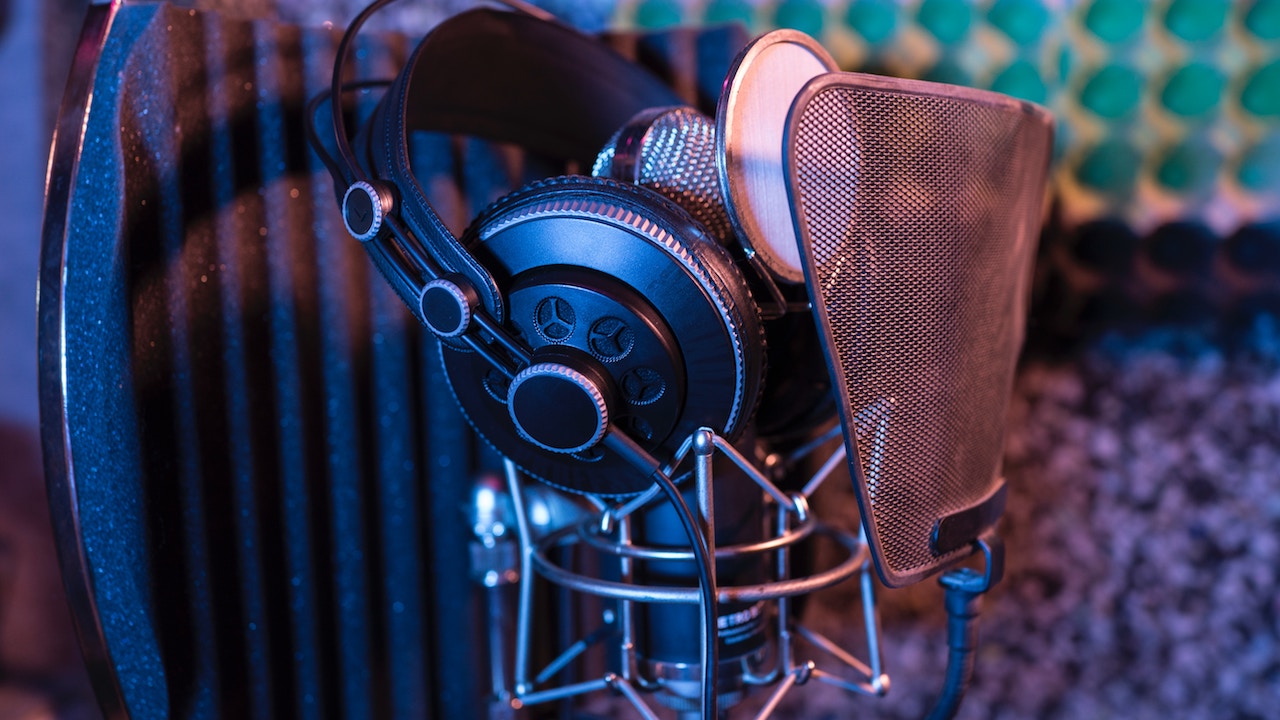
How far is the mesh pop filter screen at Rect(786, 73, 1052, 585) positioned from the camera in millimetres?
448

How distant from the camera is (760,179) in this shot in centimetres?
48

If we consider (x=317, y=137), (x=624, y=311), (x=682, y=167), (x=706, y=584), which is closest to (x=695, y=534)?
(x=706, y=584)

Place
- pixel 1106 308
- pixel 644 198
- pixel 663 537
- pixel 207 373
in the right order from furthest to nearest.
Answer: pixel 1106 308, pixel 207 373, pixel 663 537, pixel 644 198

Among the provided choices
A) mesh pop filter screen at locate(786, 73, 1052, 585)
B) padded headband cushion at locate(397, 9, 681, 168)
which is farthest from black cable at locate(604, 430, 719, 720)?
padded headband cushion at locate(397, 9, 681, 168)

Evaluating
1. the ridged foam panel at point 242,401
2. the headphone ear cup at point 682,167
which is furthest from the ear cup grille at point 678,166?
the ridged foam panel at point 242,401

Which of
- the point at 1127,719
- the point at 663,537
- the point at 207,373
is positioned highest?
the point at 207,373

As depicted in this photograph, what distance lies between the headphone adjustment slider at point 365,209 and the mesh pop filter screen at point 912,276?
247 mm

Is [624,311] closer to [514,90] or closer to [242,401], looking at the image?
[514,90]

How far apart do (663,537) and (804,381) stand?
164 millimetres

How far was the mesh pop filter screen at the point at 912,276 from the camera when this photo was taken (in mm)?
448

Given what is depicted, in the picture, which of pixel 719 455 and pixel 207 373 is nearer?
pixel 719 455

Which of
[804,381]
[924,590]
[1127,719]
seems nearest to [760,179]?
[804,381]

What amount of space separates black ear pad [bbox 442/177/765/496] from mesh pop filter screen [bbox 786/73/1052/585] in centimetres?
6

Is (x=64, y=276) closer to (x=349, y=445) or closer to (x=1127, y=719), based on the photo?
(x=349, y=445)
